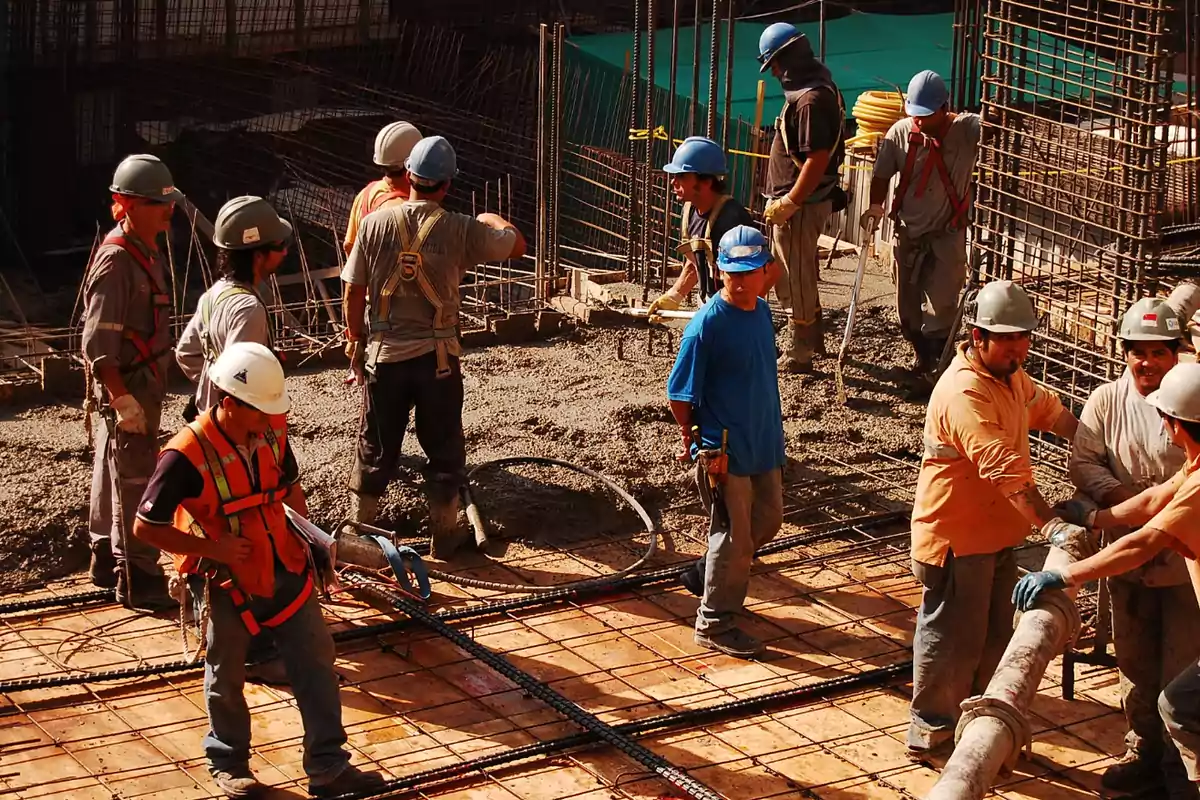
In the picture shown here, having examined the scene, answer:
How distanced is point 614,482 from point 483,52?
11.3 metres

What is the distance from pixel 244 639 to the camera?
236 inches

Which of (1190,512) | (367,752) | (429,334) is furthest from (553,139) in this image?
(1190,512)

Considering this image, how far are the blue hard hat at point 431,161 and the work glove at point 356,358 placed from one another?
2.92 ft

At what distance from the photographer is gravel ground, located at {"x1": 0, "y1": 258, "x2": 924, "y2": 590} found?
865 centimetres

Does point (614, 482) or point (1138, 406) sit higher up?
point (1138, 406)

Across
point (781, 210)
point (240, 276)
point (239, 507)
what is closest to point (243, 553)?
point (239, 507)

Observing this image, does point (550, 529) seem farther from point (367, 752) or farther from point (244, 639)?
point (244, 639)

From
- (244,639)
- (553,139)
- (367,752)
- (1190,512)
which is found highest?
(553,139)

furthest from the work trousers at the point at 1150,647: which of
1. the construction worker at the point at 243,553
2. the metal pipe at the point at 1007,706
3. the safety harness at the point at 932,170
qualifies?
the safety harness at the point at 932,170

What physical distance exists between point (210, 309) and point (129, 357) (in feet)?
2.87

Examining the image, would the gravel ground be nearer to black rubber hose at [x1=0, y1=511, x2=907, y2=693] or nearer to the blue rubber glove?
black rubber hose at [x1=0, y1=511, x2=907, y2=693]

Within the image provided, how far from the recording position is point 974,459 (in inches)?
236

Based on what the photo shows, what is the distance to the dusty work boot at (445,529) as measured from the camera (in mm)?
8344

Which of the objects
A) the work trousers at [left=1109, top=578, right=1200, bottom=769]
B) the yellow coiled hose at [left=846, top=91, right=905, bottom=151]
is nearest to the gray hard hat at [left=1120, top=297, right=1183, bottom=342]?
the work trousers at [left=1109, top=578, right=1200, bottom=769]
